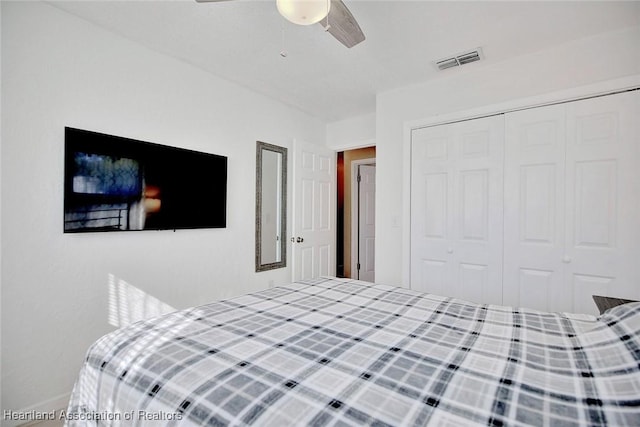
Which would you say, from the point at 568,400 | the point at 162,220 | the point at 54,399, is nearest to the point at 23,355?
the point at 54,399

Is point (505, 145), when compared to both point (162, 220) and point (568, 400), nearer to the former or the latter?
point (568, 400)

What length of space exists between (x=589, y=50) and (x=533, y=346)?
240 cm

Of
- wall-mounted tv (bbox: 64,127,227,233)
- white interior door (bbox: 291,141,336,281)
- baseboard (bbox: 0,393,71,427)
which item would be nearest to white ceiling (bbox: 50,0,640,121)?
wall-mounted tv (bbox: 64,127,227,233)

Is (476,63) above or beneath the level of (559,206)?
above

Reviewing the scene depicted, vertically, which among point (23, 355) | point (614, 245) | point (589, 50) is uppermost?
point (589, 50)

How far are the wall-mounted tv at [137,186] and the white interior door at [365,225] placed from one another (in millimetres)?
2740

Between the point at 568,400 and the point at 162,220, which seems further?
the point at 162,220

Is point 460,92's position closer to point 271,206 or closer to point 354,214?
point 271,206

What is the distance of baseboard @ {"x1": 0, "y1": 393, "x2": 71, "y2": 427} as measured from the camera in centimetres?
177

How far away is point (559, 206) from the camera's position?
2.35 metres

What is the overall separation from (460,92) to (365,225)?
2.80 meters

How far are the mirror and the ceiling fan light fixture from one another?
2.05 metres

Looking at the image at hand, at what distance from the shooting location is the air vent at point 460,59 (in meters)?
2.46

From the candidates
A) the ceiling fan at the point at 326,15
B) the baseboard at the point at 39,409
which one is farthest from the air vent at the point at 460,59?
the baseboard at the point at 39,409
